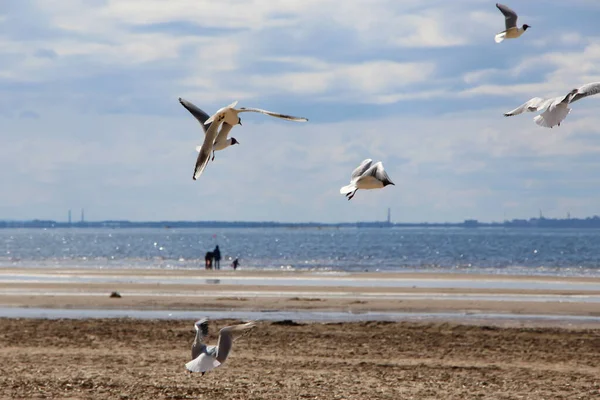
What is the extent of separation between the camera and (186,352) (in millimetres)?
18797

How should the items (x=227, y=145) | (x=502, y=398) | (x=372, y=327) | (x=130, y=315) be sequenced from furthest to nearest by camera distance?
1. (x=130, y=315)
2. (x=372, y=327)
3. (x=502, y=398)
4. (x=227, y=145)

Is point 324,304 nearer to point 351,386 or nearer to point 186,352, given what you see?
point 186,352

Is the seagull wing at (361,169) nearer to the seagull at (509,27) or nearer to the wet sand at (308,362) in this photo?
the seagull at (509,27)

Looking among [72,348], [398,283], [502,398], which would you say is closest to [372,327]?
[72,348]

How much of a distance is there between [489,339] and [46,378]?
420 inches

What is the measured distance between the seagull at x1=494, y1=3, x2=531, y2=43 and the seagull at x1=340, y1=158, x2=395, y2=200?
1.34m

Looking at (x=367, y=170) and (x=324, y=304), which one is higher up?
(x=367, y=170)

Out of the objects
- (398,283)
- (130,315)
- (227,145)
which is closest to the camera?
(227,145)

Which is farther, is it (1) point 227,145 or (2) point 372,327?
(2) point 372,327

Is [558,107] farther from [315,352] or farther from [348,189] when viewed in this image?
[315,352]

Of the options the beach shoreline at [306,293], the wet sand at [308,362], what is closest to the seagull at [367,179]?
the wet sand at [308,362]

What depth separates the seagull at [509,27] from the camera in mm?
7152

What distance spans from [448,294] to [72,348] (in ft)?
74.8

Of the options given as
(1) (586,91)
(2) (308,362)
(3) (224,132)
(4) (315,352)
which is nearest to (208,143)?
(3) (224,132)
